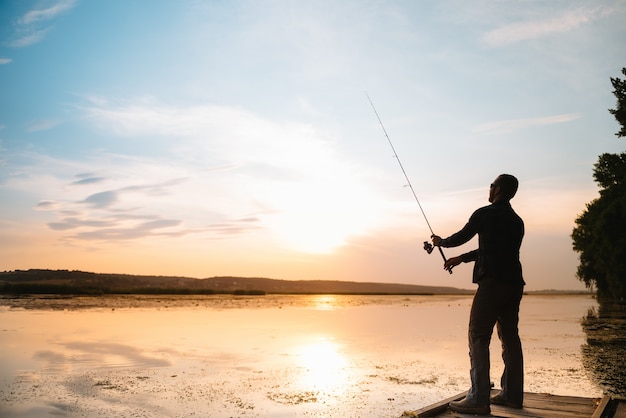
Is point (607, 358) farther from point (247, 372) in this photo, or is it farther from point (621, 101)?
point (621, 101)

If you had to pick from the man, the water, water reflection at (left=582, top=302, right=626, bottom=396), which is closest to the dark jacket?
the man

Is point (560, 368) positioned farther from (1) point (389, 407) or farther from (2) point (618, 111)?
(2) point (618, 111)

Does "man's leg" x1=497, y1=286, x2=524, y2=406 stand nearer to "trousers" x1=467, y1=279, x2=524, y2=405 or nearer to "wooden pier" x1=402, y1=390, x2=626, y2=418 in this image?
"trousers" x1=467, y1=279, x2=524, y2=405

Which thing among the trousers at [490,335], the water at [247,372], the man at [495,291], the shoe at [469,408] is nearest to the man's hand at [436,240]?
the man at [495,291]

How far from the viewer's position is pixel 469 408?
6.25 meters

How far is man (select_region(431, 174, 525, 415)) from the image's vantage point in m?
6.26

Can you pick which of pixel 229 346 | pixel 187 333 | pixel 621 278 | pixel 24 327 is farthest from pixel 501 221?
pixel 621 278

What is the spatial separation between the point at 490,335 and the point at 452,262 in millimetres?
923

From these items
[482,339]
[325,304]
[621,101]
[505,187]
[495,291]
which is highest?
[621,101]

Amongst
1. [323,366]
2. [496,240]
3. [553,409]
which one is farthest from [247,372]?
[496,240]

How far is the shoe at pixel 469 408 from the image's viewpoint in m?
6.18

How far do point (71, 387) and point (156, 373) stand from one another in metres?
1.94

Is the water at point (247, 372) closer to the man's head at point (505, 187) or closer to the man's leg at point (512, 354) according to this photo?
the man's leg at point (512, 354)

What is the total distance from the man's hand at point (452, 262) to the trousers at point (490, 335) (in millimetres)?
425
